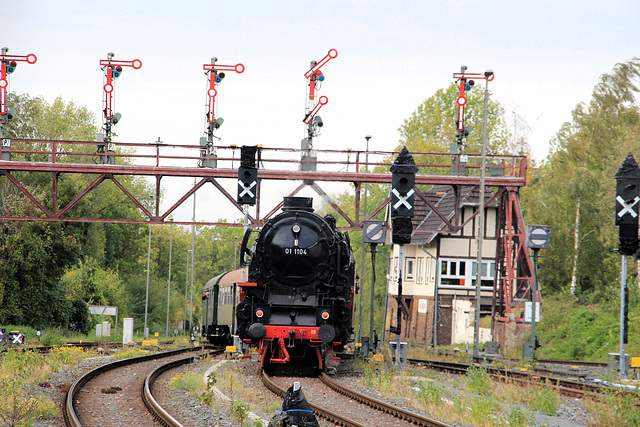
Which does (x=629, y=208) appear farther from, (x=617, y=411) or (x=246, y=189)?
(x=246, y=189)

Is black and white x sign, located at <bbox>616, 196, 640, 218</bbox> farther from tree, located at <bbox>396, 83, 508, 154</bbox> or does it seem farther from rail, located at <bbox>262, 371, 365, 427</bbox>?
tree, located at <bbox>396, 83, 508, 154</bbox>

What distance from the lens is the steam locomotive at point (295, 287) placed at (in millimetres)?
17688

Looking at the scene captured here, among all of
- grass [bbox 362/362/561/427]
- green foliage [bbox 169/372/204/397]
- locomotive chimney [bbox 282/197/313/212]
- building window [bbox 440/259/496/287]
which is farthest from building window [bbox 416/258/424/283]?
green foliage [bbox 169/372/204/397]

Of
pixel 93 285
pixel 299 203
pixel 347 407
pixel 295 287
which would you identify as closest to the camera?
pixel 347 407

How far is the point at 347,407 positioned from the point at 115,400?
451cm

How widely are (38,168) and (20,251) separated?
34.8ft

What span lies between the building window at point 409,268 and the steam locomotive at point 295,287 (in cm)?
2827

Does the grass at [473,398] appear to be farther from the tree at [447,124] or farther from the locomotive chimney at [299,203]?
the tree at [447,124]

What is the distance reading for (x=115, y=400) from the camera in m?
14.1

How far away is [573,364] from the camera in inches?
1003

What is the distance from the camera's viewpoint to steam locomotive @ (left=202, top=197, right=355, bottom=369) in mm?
17688

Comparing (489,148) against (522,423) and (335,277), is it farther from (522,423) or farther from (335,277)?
(522,423)

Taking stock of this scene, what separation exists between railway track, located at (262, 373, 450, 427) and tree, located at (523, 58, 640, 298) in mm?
25230

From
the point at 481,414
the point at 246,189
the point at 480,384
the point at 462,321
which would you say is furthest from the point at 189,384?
the point at 462,321
